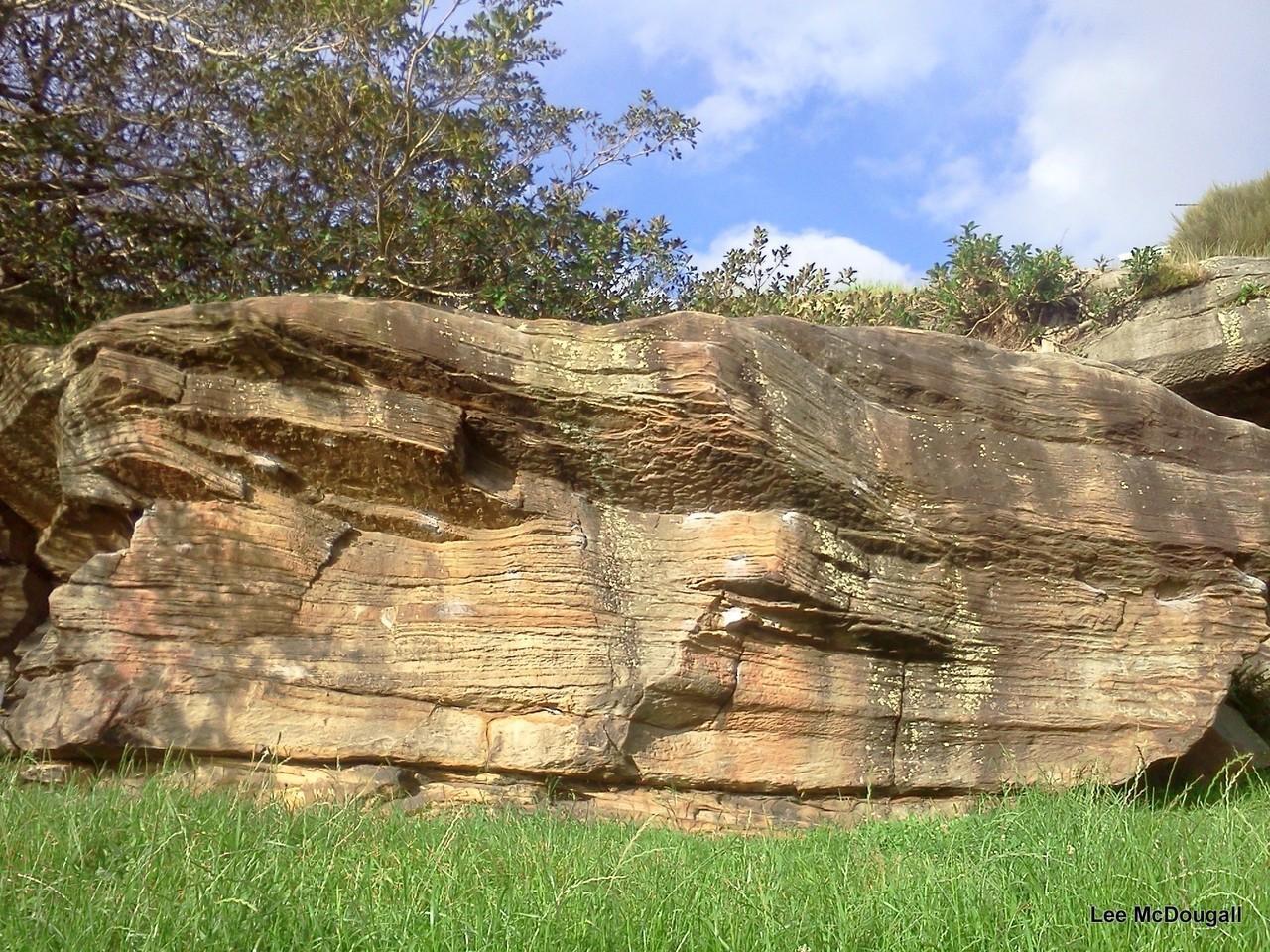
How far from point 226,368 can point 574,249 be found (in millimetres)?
4827

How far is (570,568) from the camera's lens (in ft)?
22.6

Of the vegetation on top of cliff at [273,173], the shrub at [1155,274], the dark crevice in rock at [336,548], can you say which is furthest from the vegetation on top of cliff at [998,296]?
the dark crevice in rock at [336,548]

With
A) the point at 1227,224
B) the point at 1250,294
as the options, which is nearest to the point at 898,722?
the point at 1250,294

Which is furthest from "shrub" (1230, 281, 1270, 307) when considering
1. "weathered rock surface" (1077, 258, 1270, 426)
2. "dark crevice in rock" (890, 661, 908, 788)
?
"dark crevice in rock" (890, 661, 908, 788)

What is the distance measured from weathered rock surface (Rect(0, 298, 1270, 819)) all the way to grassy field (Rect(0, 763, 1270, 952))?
147 centimetres

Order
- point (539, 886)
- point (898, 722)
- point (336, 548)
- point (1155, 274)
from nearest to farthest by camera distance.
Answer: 1. point (539, 886)
2. point (336, 548)
3. point (898, 722)
4. point (1155, 274)

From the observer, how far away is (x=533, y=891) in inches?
147

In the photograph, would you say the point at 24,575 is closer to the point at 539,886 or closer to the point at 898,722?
the point at 539,886

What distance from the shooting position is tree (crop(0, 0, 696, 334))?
31.2 feet

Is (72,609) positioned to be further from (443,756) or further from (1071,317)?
(1071,317)

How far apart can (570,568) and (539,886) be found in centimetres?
322

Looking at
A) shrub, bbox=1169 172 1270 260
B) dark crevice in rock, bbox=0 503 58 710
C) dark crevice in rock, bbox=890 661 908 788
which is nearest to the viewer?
dark crevice in rock, bbox=890 661 908 788

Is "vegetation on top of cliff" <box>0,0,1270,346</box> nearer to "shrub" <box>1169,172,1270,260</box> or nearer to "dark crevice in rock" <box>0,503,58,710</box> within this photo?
"dark crevice in rock" <box>0,503,58,710</box>

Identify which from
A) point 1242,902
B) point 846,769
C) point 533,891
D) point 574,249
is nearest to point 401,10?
point 574,249
